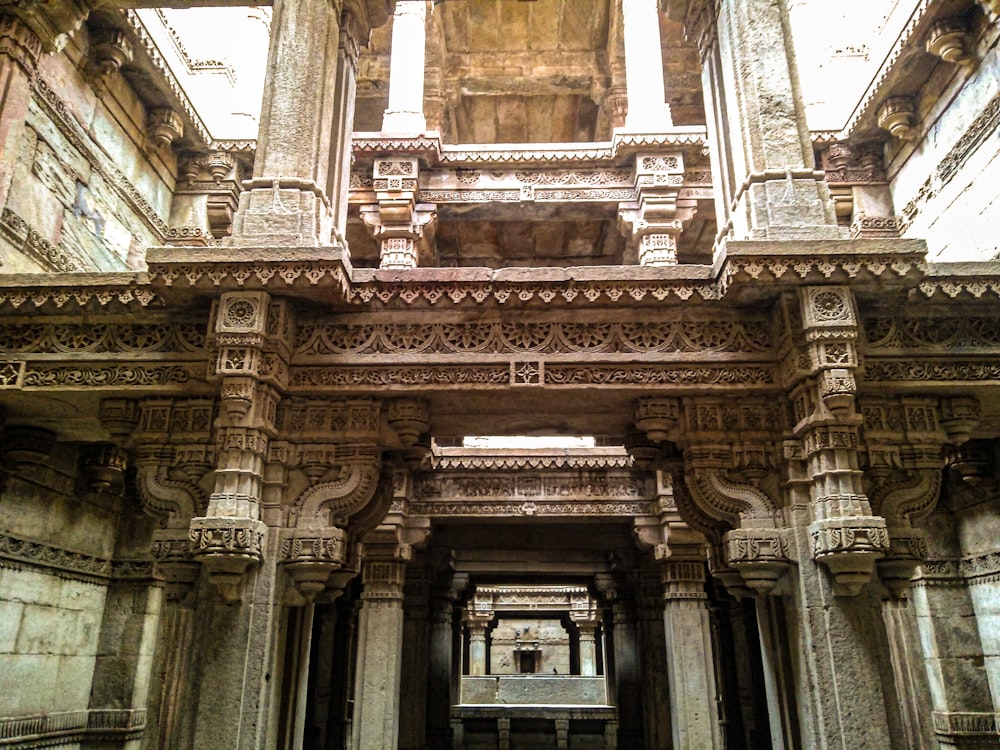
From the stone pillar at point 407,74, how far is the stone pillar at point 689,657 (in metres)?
7.54

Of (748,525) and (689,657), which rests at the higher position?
(748,525)

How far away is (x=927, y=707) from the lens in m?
7.79

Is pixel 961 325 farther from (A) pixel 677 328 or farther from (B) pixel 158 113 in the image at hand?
(B) pixel 158 113

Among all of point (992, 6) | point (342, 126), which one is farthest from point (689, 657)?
point (992, 6)

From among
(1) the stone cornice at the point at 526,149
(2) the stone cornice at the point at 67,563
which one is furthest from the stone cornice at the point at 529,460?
(1) the stone cornice at the point at 526,149

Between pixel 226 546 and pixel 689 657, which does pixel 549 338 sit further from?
pixel 689 657

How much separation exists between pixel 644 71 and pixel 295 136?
7.79 metres

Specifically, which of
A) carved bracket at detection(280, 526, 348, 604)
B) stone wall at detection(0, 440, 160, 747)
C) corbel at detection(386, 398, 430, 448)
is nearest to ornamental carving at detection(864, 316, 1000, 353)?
corbel at detection(386, 398, 430, 448)

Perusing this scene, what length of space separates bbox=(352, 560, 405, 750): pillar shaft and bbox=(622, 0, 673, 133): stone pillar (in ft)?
24.3

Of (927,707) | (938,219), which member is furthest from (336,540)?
(938,219)

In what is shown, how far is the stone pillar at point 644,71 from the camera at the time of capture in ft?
37.8

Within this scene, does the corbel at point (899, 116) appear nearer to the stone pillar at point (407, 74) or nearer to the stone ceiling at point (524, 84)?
the stone ceiling at point (524, 84)

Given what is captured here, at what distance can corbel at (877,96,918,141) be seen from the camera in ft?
31.0

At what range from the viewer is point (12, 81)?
21.0 ft
